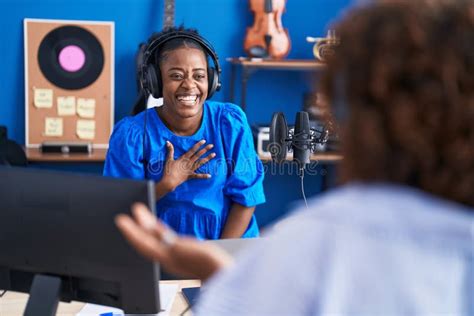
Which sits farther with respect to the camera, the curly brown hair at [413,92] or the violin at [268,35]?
the violin at [268,35]

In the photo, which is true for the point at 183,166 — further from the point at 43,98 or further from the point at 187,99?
the point at 43,98

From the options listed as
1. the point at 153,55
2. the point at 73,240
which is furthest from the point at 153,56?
the point at 73,240

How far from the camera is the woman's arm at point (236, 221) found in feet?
7.07

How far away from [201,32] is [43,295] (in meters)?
2.78

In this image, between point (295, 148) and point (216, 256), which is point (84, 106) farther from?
point (216, 256)

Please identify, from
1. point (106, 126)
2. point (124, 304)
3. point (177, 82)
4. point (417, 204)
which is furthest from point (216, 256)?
point (106, 126)

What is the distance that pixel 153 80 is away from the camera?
221 cm

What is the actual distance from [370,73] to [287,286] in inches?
9.2

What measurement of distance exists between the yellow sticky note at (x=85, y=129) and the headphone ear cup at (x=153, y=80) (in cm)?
166

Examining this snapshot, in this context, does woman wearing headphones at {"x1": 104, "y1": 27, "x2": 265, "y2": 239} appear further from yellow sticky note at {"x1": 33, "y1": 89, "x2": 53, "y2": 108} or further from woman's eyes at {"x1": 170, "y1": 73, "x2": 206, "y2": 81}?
yellow sticky note at {"x1": 33, "y1": 89, "x2": 53, "y2": 108}

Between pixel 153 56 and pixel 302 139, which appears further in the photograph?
pixel 153 56

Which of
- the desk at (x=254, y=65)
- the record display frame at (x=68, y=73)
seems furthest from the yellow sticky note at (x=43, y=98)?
the desk at (x=254, y=65)

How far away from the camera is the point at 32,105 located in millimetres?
3738

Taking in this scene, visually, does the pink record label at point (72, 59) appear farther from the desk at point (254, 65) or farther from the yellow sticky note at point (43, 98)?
the desk at point (254, 65)
